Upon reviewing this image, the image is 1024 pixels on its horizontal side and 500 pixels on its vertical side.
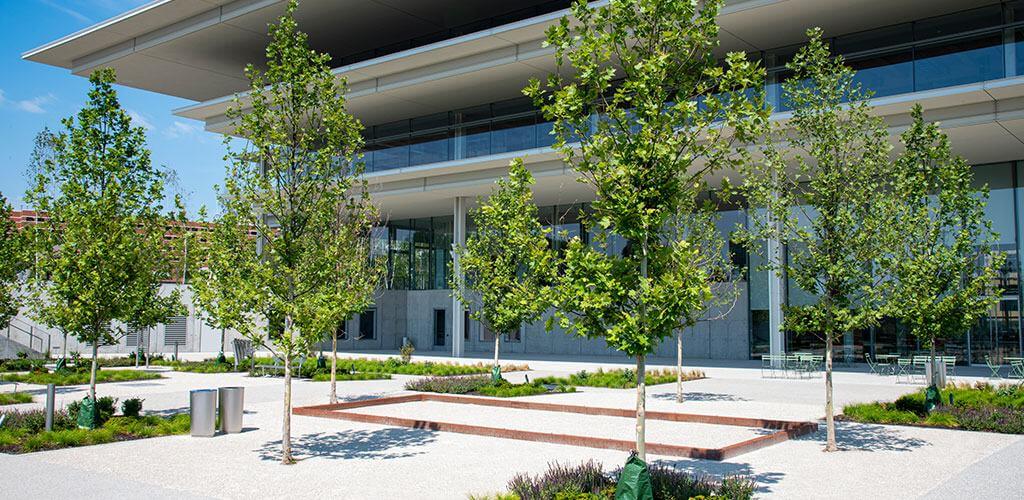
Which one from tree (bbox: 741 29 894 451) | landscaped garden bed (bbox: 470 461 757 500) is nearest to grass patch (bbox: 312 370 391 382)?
A: tree (bbox: 741 29 894 451)

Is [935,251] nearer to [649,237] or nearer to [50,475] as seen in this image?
[649,237]

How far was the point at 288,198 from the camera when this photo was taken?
41.4 feet

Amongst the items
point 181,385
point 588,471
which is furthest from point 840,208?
point 181,385

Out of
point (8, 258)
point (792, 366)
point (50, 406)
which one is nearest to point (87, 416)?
Result: point (50, 406)

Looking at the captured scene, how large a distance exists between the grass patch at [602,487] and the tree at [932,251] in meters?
7.33

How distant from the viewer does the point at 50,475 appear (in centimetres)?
1074

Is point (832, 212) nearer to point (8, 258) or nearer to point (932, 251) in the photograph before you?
point (932, 251)

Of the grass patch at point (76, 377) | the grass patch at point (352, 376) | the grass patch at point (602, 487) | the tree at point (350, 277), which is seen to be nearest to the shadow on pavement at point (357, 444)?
the tree at point (350, 277)

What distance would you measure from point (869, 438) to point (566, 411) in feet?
20.9

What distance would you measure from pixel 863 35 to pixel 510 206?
14098mm

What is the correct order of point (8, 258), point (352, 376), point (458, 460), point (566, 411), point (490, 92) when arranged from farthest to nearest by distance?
1. point (490, 92)
2. point (8, 258)
3. point (352, 376)
4. point (566, 411)
5. point (458, 460)

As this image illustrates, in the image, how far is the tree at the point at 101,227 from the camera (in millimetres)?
14484

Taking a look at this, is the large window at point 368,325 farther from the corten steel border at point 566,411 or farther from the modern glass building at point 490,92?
the corten steel border at point 566,411

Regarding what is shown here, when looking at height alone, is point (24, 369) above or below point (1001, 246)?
below
